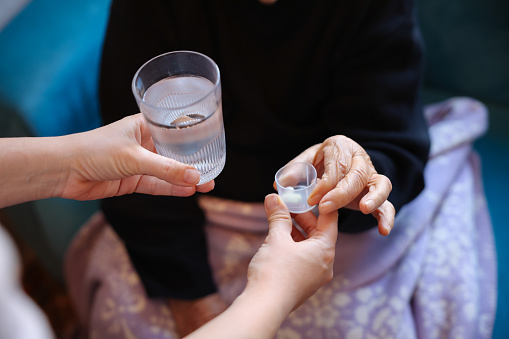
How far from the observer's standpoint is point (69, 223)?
1313mm

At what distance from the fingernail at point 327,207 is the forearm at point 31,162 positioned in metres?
0.43

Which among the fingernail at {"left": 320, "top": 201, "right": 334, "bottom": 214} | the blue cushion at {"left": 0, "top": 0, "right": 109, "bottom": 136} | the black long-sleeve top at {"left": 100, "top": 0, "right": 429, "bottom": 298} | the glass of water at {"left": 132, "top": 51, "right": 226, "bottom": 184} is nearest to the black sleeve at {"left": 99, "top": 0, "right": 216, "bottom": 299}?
the black long-sleeve top at {"left": 100, "top": 0, "right": 429, "bottom": 298}

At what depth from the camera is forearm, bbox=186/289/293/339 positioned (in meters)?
0.62

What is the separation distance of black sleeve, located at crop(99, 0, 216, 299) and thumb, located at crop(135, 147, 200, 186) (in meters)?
0.35

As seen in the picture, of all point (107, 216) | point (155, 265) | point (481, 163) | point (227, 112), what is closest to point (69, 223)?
point (107, 216)

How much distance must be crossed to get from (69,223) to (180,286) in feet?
1.41

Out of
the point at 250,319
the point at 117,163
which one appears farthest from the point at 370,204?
the point at 117,163

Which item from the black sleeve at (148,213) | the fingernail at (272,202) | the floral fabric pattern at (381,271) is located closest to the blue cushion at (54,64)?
the black sleeve at (148,213)

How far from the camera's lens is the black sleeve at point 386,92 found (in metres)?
0.99

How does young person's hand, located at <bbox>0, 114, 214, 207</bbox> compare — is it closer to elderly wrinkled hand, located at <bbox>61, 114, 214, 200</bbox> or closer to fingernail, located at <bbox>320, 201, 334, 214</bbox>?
elderly wrinkled hand, located at <bbox>61, 114, 214, 200</bbox>

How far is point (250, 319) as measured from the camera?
636mm

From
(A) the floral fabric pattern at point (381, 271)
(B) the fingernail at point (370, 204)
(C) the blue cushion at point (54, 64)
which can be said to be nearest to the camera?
(B) the fingernail at point (370, 204)

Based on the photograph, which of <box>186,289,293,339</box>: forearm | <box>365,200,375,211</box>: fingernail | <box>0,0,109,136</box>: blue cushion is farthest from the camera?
<box>0,0,109,136</box>: blue cushion

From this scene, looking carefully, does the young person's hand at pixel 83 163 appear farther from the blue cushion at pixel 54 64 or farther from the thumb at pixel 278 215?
the blue cushion at pixel 54 64
